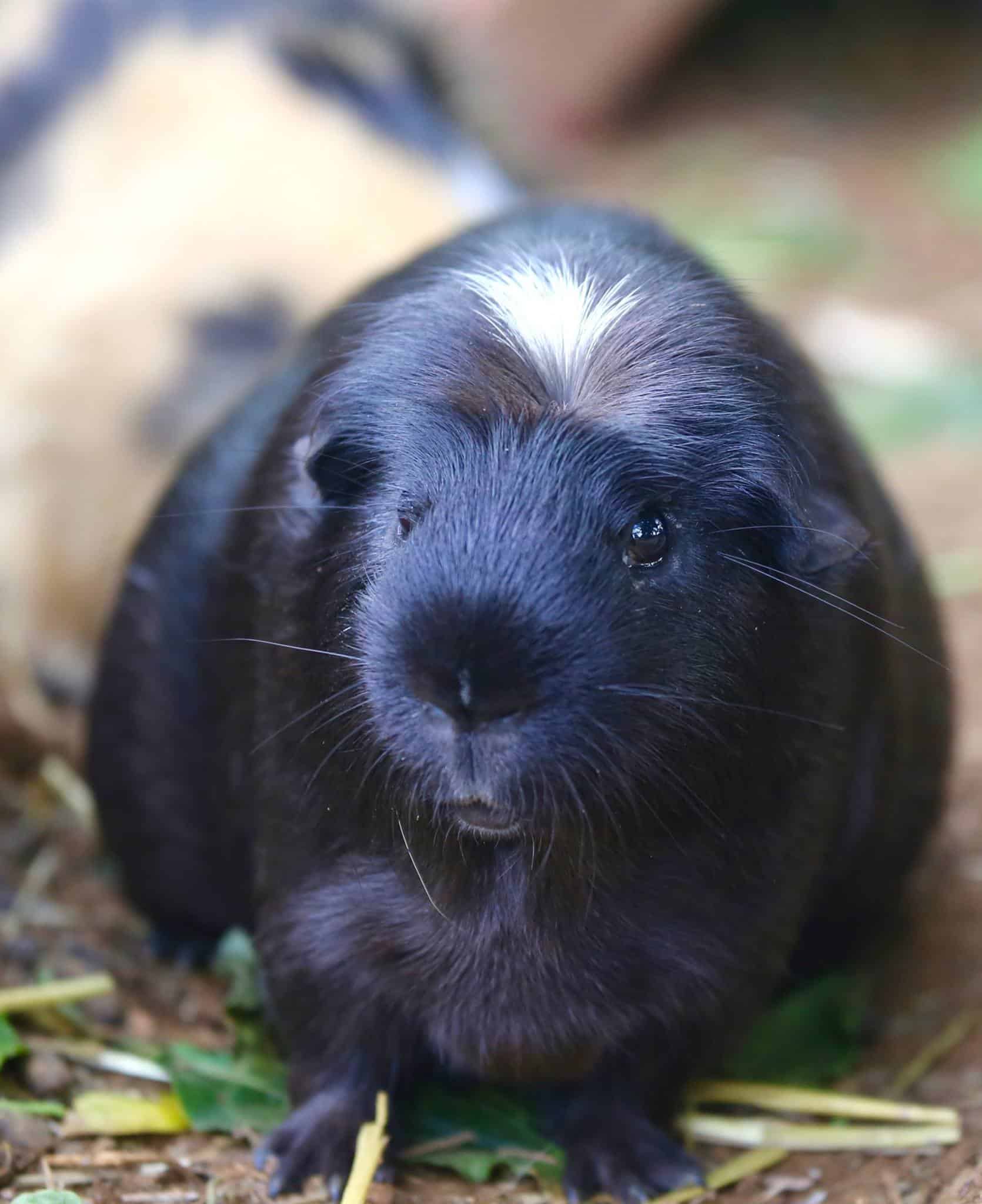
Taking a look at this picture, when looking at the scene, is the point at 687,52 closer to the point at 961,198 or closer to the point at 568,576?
the point at 961,198

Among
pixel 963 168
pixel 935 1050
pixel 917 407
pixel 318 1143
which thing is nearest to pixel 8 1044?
pixel 318 1143

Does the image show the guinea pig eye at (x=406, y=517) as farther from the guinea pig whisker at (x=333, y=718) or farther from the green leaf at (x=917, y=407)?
the green leaf at (x=917, y=407)

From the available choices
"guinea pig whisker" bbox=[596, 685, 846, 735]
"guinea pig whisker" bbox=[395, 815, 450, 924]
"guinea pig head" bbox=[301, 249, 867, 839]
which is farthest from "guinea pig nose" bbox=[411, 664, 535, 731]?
"guinea pig whisker" bbox=[395, 815, 450, 924]

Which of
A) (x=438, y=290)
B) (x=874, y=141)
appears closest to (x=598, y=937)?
(x=438, y=290)

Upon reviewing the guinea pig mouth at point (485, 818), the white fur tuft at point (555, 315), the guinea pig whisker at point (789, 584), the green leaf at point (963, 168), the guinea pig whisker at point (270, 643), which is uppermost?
the green leaf at point (963, 168)

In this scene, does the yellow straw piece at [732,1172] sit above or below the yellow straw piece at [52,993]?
below

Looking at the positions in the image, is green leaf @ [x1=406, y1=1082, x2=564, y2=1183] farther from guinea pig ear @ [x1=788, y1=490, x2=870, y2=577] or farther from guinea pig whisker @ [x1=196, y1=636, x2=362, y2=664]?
guinea pig ear @ [x1=788, y1=490, x2=870, y2=577]

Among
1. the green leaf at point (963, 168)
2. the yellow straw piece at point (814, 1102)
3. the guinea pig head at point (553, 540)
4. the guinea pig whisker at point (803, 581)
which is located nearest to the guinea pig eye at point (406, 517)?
the guinea pig head at point (553, 540)
